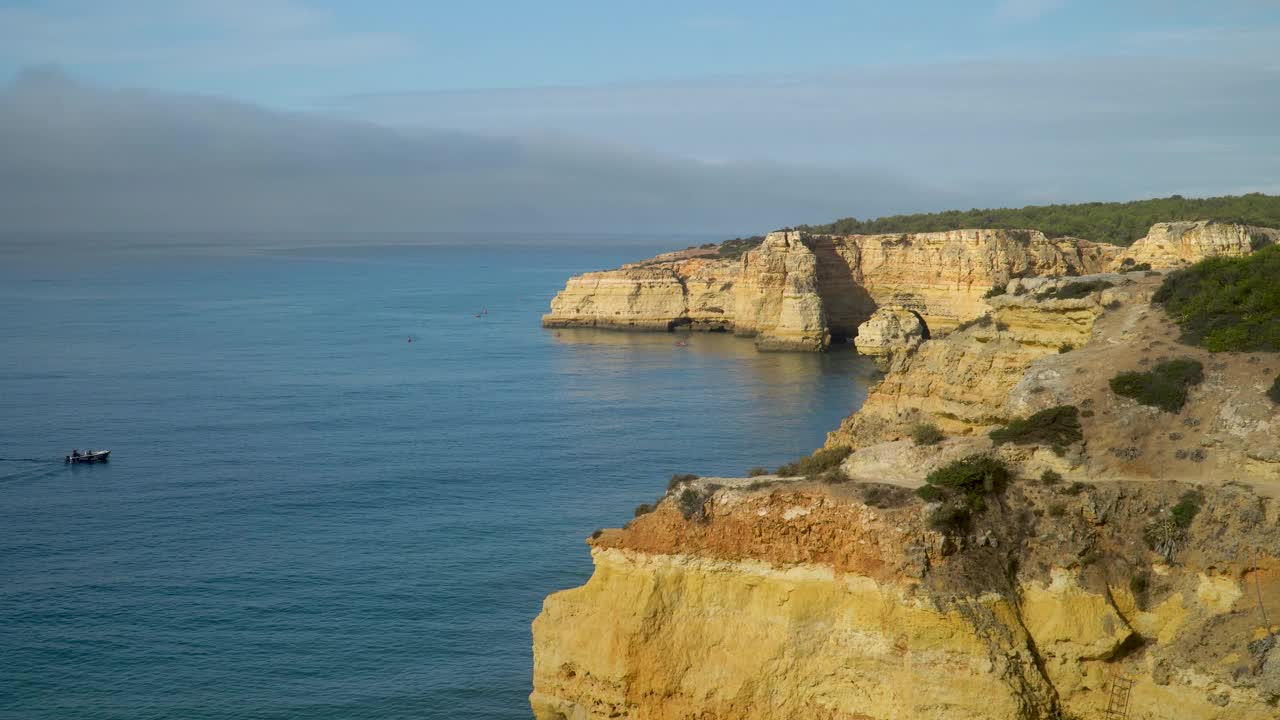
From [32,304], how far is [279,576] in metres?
121

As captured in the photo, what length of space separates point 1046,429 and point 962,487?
2.68 meters

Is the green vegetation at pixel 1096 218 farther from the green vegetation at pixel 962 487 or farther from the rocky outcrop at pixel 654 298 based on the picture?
the green vegetation at pixel 962 487

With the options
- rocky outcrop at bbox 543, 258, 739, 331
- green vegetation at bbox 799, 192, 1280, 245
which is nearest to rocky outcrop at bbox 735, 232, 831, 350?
rocky outcrop at bbox 543, 258, 739, 331

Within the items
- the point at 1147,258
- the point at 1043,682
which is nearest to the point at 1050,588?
the point at 1043,682

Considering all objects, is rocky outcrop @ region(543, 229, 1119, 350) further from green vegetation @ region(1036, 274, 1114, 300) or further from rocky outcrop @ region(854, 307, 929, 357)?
green vegetation @ region(1036, 274, 1114, 300)

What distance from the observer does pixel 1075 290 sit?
31172 millimetres

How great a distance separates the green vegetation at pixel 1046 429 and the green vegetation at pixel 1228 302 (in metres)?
4.03

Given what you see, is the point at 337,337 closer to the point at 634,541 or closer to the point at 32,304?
the point at 32,304

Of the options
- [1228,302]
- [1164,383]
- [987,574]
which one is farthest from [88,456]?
[1228,302]

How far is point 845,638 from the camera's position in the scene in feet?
68.3

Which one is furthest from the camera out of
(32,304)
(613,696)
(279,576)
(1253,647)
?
(32,304)

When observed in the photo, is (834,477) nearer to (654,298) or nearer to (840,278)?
(840,278)

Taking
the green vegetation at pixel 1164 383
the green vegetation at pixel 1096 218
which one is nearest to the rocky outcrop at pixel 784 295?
the green vegetation at pixel 1096 218

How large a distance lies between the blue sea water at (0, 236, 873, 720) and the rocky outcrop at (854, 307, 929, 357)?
5.41ft
